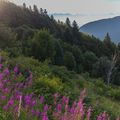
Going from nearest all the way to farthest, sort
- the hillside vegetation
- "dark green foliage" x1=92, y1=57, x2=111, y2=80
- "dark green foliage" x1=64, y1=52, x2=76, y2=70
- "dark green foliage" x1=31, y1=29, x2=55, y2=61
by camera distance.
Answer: the hillside vegetation → "dark green foliage" x1=31, y1=29, x2=55, y2=61 → "dark green foliage" x1=64, y1=52, x2=76, y2=70 → "dark green foliage" x1=92, y1=57, x2=111, y2=80

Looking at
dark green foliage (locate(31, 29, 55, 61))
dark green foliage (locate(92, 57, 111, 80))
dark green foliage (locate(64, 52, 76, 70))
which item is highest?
dark green foliage (locate(31, 29, 55, 61))

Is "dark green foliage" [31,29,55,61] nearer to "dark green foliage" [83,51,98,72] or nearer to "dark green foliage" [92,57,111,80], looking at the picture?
"dark green foliage" [92,57,111,80]

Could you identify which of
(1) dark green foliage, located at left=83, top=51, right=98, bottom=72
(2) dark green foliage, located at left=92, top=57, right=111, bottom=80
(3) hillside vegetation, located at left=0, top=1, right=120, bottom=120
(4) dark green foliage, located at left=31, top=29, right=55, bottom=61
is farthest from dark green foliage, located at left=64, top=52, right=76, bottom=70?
(4) dark green foliage, located at left=31, top=29, right=55, bottom=61

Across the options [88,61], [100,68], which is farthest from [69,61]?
[88,61]

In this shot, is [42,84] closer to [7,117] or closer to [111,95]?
[7,117]

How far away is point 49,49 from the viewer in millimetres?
60688

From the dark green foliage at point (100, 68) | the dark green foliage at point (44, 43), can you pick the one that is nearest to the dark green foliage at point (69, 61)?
the dark green foliage at point (100, 68)

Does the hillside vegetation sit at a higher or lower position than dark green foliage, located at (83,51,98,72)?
higher

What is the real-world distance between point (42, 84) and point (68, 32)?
127m

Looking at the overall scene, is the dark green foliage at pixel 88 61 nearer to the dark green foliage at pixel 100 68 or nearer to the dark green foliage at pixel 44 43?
the dark green foliage at pixel 100 68

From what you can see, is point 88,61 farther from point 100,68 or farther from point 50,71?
point 50,71

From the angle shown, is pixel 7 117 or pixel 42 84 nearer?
pixel 7 117

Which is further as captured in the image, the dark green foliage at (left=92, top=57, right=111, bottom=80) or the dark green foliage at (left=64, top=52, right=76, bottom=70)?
the dark green foliage at (left=92, top=57, right=111, bottom=80)

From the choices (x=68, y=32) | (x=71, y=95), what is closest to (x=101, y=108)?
(x=71, y=95)
